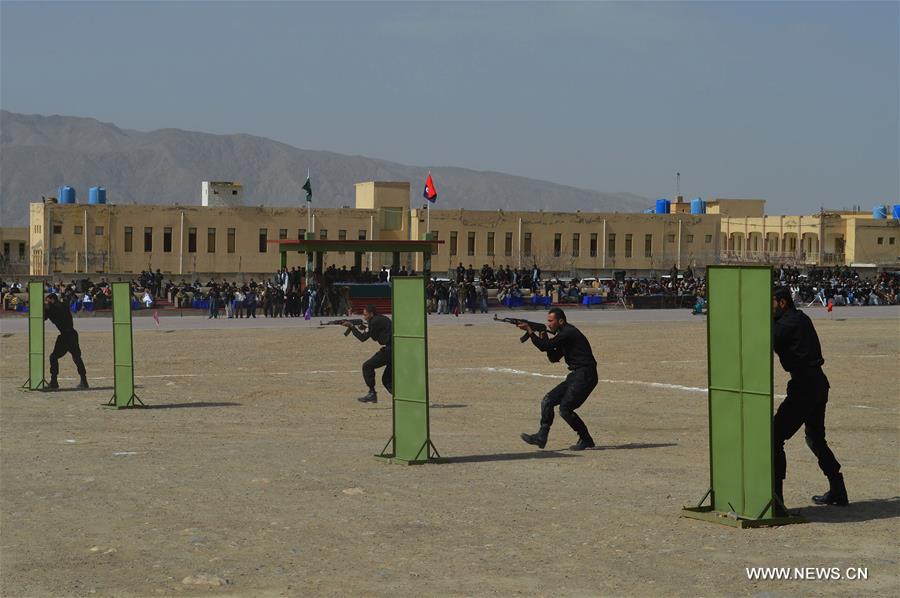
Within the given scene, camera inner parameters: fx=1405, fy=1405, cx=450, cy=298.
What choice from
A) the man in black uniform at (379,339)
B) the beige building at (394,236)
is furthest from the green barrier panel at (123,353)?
the beige building at (394,236)

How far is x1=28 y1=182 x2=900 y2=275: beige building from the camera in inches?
3034

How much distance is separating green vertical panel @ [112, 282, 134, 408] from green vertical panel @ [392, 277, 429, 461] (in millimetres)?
7244

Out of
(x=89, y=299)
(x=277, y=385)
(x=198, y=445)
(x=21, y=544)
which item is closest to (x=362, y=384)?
(x=277, y=385)

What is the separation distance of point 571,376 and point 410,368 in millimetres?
1927

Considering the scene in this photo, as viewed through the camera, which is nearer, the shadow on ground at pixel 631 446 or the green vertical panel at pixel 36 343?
the shadow on ground at pixel 631 446

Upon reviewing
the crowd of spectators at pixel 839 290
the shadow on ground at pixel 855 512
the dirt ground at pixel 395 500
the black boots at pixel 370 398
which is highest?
the crowd of spectators at pixel 839 290

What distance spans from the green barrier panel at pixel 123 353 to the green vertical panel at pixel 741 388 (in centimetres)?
1177

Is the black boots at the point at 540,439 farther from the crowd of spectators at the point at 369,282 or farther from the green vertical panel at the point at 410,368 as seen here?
the crowd of spectators at the point at 369,282

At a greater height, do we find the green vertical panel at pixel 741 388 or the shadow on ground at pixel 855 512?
the green vertical panel at pixel 741 388

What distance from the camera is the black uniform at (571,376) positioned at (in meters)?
15.2

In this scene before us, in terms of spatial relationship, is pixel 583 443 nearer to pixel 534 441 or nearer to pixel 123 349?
pixel 534 441

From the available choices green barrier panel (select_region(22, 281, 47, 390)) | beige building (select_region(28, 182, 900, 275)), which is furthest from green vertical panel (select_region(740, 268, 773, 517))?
beige building (select_region(28, 182, 900, 275))

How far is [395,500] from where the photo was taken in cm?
1216

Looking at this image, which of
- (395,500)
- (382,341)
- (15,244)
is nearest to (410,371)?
(395,500)
